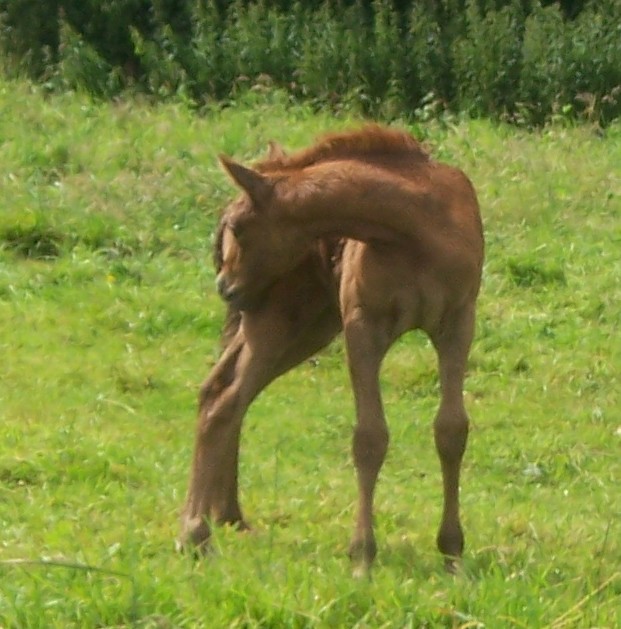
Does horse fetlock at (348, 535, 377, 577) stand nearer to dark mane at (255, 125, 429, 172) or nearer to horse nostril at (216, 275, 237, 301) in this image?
horse nostril at (216, 275, 237, 301)

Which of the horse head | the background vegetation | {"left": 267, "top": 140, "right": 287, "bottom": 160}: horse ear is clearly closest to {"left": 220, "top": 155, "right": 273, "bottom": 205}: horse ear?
the horse head

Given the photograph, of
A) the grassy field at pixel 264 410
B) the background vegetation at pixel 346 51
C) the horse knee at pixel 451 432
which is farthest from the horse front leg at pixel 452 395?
the background vegetation at pixel 346 51

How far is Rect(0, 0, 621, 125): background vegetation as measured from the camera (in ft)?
52.4

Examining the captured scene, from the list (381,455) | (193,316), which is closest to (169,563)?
(381,455)

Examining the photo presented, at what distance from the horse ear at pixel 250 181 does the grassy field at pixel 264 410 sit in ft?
4.22

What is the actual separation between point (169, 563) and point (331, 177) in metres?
1.51

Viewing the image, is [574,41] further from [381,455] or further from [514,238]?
[381,455]

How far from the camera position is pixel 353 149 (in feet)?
18.2

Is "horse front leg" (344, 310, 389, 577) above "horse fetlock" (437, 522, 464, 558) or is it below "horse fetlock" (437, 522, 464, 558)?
above

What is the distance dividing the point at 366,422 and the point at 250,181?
96 centimetres

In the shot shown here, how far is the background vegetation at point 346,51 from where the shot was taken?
1597 cm

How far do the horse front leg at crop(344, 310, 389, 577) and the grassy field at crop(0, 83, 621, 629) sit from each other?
0.15m

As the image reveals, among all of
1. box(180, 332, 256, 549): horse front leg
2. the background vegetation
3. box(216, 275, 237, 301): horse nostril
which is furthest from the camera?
the background vegetation

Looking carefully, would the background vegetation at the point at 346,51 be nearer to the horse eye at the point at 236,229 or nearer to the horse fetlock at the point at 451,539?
the horse eye at the point at 236,229
